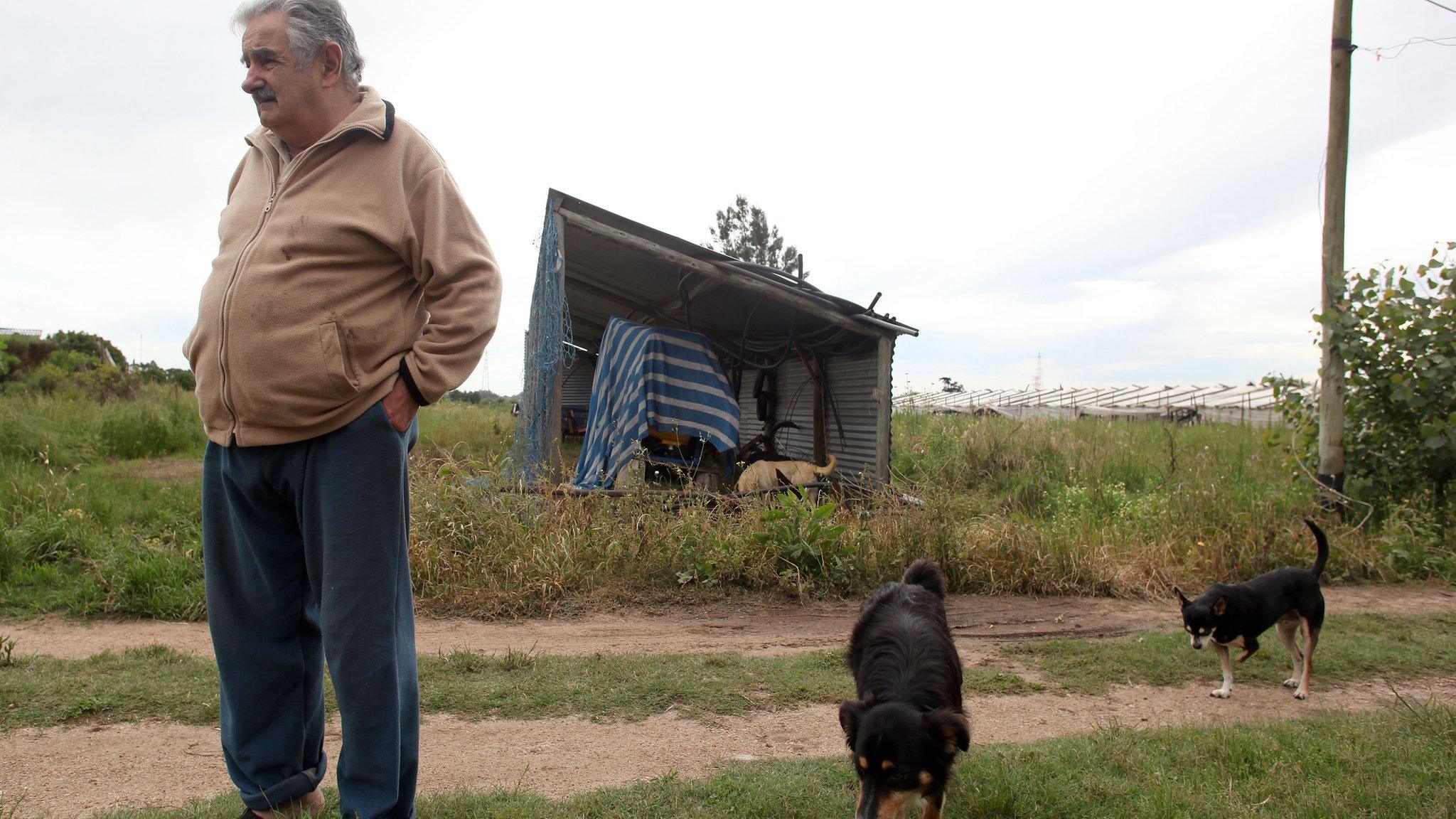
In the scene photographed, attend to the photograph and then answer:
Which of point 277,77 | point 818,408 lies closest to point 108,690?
point 277,77

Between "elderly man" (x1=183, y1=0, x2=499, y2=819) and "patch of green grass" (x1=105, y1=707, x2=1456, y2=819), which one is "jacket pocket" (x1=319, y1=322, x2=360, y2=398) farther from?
"patch of green grass" (x1=105, y1=707, x2=1456, y2=819)

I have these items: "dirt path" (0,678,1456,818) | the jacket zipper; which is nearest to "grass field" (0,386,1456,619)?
"dirt path" (0,678,1456,818)

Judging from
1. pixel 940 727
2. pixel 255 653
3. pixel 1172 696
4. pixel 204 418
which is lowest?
pixel 1172 696

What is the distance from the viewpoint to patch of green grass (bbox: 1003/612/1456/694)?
16.1 ft

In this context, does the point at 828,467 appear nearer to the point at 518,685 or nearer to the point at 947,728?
the point at 518,685

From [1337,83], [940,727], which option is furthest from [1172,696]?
[1337,83]

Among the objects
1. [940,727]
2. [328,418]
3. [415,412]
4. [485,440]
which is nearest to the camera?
[328,418]

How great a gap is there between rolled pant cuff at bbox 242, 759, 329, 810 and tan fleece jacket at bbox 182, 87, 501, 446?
3.24 feet

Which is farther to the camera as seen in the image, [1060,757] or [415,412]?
[1060,757]

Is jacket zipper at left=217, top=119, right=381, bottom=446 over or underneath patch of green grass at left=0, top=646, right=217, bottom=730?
over

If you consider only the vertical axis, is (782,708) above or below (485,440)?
below

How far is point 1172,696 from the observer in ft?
15.2

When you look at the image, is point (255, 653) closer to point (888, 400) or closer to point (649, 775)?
point (649, 775)

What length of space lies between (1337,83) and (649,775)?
962 centimetres
